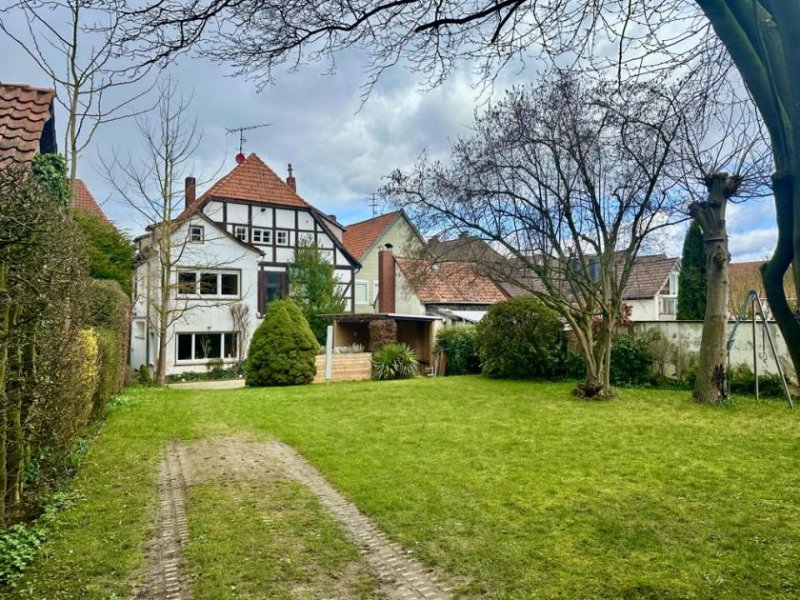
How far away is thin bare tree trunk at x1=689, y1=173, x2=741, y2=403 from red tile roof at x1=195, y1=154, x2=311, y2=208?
21274 millimetres

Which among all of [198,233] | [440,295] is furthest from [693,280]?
[198,233]

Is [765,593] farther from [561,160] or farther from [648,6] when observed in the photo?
[561,160]

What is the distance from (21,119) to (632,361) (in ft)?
49.9

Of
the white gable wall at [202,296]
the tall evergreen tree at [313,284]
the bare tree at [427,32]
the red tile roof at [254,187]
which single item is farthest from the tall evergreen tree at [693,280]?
the bare tree at [427,32]

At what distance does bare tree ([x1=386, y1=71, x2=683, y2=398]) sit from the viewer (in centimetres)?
1202

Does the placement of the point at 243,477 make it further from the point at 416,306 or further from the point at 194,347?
the point at 416,306

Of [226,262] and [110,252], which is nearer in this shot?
[110,252]

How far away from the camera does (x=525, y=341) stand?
53.2 feet

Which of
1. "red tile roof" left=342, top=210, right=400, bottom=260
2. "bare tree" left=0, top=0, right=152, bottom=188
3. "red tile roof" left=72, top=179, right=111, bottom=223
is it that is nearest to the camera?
"bare tree" left=0, top=0, right=152, bottom=188

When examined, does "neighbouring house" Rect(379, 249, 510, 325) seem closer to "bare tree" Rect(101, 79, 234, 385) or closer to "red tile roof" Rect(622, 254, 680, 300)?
"red tile roof" Rect(622, 254, 680, 300)

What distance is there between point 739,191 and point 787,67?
10886 millimetres

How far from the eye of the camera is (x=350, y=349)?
76.1ft

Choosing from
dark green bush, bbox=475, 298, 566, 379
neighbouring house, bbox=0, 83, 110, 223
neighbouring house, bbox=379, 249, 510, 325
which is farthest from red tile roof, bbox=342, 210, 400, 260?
neighbouring house, bbox=0, 83, 110, 223

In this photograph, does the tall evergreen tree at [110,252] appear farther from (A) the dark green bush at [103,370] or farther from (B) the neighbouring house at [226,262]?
(A) the dark green bush at [103,370]
